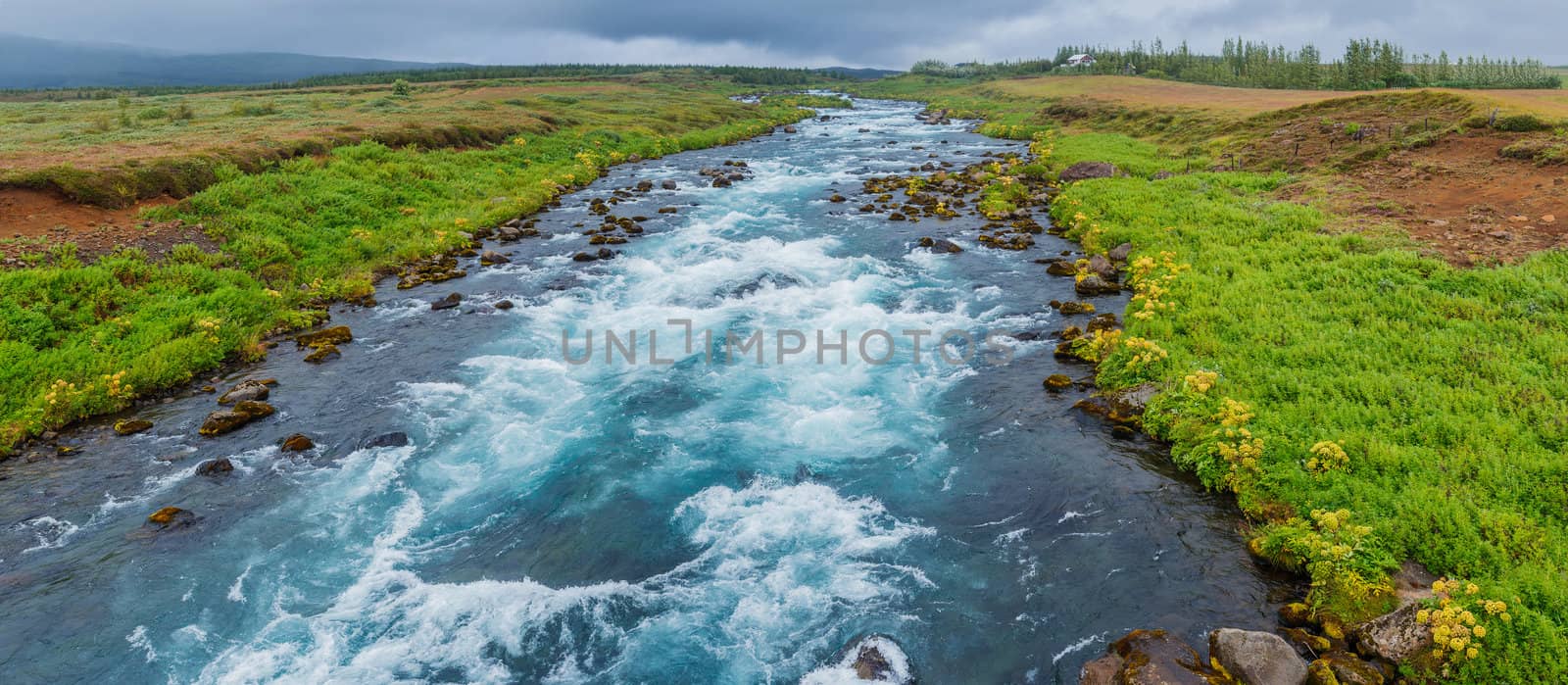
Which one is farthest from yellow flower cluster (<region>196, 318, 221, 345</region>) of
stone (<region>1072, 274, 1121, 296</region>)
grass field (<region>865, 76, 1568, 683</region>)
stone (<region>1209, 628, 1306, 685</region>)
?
stone (<region>1072, 274, 1121, 296</region>)

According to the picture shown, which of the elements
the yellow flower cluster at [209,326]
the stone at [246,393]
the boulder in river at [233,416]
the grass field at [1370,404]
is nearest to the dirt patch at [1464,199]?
the grass field at [1370,404]

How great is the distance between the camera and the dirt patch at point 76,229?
2109 centimetres

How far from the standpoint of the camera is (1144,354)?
625 inches

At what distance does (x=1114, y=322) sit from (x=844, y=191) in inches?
935

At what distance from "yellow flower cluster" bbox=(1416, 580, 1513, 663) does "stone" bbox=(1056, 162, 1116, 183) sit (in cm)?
3073

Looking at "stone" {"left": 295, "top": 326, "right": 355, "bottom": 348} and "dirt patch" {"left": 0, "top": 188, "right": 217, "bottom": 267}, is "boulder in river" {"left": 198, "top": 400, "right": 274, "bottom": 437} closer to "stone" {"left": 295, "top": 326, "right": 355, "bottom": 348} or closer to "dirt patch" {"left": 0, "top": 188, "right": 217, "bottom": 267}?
"stone" {"left": 295, "top": 326, "right": 355, "bottom": 348}

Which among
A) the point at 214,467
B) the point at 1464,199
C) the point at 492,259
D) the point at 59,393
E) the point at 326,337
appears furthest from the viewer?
the point at 492,259

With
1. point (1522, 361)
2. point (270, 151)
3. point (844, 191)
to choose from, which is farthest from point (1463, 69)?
point (270, 151)

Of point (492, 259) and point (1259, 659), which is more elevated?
point (492, 259)

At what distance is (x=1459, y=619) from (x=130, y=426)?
23.3 m

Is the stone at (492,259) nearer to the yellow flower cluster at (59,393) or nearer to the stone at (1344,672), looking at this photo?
the yellow flower cluster at (59,393)

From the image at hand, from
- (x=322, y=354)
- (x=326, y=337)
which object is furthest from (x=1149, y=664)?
(x=326, y=337)

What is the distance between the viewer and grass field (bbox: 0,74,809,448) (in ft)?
53.9

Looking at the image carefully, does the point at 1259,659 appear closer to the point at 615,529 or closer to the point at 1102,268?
the point at 615,529
